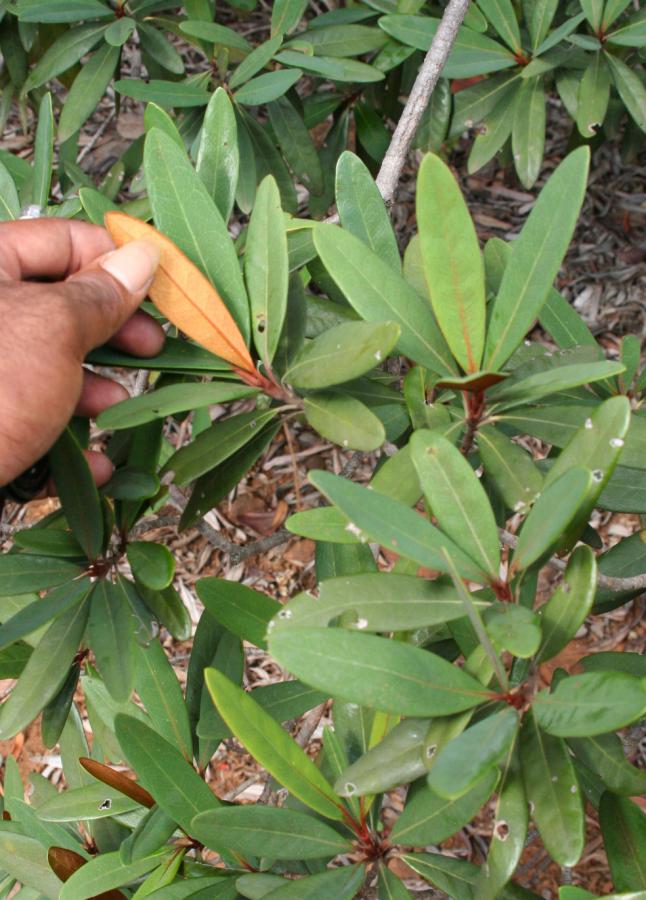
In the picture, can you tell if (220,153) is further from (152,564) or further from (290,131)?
(290,131)

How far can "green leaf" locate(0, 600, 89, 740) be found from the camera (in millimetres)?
919

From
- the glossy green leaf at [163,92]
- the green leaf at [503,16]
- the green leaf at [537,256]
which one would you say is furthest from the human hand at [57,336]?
the green leaf at [503,16]

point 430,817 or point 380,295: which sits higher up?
point 380,295

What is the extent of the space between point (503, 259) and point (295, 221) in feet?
0.78

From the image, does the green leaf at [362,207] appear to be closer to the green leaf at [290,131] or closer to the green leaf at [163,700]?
the green leaf at [163,700]

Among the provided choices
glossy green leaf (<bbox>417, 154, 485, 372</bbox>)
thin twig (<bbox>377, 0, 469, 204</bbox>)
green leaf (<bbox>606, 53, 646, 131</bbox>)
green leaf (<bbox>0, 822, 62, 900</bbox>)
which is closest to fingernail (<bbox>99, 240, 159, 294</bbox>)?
glossy green leaf (<bbox>417, 154, 485, 372</bbox>)

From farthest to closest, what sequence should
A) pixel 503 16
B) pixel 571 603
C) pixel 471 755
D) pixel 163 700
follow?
1. pixel 503 16
2. pixel 163 700
3. pixel 571 603
4. pixel 471 755

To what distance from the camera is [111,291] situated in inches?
31.9

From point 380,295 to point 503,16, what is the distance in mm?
875

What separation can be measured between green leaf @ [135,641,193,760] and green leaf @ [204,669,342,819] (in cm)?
28

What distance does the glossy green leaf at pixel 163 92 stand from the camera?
1.30m

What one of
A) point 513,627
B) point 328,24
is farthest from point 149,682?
point 328,24

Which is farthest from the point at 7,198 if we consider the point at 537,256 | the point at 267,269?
the point at 537,256

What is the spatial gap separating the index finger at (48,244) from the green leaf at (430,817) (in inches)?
25.6
